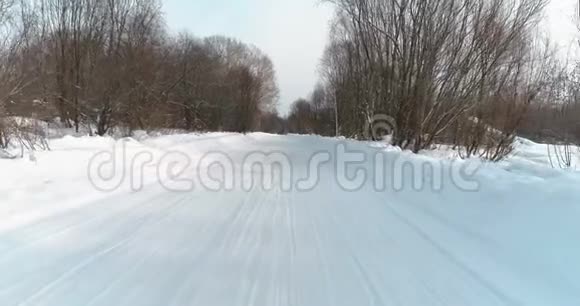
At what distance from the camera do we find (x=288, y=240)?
5.82m

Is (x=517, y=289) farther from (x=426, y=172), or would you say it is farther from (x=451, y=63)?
(x=451, y=63)

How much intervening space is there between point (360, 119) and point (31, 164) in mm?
26628

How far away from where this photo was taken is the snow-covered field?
4.00 metres

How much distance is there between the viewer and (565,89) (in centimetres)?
1360

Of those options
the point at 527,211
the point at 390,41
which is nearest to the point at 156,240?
the point at 527,211
